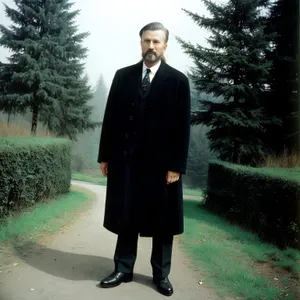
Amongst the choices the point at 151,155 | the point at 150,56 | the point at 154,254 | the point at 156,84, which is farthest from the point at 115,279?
Answer: the point at 150,56

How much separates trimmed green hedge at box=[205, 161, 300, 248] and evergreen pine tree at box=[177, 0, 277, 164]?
2683 mm

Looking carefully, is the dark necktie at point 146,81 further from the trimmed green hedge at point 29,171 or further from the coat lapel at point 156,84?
the trimmed green hedge at point 29,171

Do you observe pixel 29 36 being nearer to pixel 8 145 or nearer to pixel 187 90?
pixel 8 145

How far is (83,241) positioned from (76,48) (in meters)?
11.7

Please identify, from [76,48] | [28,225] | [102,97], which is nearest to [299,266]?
[28,225]

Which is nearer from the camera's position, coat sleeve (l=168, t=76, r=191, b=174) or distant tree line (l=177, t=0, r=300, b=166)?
coat sleeve (l=168, t=76, r=191, b=174)

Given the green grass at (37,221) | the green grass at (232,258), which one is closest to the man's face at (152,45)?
the green grass at (232,258)

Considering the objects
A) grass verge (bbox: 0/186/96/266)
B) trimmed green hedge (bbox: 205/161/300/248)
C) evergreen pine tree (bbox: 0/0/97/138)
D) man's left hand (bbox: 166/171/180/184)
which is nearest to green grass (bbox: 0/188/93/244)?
grass verge (bbox: 0/186/96/266)

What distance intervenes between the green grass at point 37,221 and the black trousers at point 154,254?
223cm

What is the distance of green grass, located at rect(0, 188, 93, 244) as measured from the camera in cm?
497

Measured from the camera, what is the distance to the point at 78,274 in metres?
3.52

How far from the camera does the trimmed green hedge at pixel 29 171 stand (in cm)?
543

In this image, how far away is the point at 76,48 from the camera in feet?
48.1

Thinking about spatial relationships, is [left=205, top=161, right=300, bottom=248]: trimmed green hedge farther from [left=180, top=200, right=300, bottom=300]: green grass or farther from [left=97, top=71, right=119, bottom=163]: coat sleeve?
[left=97, top=71, right=119, bottom=163]: coat sleeve
